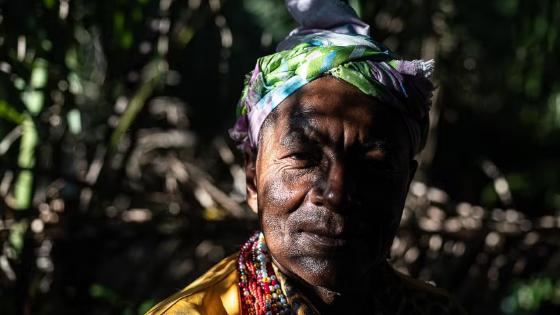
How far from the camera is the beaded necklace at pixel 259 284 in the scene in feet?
7.57

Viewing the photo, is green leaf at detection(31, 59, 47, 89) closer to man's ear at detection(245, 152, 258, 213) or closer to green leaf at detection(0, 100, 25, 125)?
green leaf at detection(0, 100, 25, 125)

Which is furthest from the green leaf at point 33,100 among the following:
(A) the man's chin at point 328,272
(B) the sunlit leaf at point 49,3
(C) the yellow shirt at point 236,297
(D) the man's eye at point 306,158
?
(A) the man's chin at point 328,272

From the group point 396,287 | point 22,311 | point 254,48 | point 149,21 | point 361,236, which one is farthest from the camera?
point 254,48

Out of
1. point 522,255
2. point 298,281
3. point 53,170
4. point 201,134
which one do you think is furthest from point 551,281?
point 201,134

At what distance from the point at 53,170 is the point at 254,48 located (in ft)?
10.9

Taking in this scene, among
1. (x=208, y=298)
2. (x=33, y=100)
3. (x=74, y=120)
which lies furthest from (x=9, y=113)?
(x=208, y=298)

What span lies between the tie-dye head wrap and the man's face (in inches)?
1.4

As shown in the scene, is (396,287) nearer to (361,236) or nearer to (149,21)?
(361,236)

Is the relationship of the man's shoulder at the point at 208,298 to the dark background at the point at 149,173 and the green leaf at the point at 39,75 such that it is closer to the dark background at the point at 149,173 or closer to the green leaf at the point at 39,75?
the dark background at the point at 149,173

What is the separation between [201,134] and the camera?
641 cm

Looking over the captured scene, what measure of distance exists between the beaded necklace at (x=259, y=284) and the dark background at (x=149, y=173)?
2.91 ft

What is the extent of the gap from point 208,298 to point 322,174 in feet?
1.52

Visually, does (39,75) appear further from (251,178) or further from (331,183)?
(331,183)

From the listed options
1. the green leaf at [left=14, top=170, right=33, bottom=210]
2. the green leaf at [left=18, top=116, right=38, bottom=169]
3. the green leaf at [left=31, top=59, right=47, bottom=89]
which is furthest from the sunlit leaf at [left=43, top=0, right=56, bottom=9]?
the green leaf at [left=14, top=170, right=33, bottom=210]
